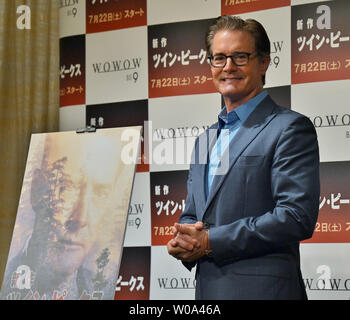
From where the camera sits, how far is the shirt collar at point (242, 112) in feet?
5.81

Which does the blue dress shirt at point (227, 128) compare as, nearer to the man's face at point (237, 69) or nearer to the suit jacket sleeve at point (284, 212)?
the man's face at point (237, 69)

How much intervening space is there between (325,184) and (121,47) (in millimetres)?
1388

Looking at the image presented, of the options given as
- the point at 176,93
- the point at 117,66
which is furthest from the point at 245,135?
the point at 117,66

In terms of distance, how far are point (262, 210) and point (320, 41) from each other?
1278mm

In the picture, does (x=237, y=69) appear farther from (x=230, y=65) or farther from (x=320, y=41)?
(x=320, y=41)

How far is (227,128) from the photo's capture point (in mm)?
1822

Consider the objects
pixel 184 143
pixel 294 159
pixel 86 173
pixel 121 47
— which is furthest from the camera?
pixel 121 47

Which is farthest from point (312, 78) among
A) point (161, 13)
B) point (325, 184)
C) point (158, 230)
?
point (158, 230)

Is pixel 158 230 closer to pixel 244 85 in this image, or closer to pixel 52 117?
pixel 52 117

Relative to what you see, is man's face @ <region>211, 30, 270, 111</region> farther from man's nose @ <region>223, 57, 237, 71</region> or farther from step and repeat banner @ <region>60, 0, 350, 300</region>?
step and repeat banner @ <region>60, 0, 350, 300</region>

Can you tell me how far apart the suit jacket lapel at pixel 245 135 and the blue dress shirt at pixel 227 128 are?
0.03 meters

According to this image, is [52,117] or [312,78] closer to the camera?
[312,78]
